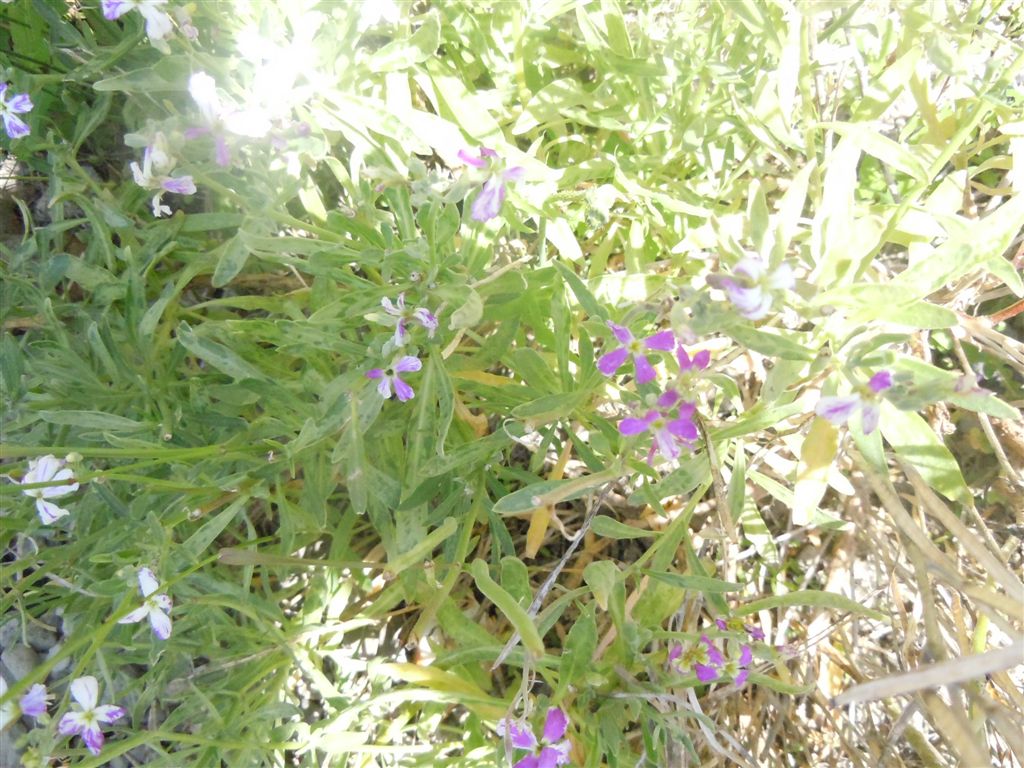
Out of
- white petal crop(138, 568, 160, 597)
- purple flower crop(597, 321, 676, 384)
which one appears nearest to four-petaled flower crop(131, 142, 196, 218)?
white petal crop(138, 568, 160, 597)

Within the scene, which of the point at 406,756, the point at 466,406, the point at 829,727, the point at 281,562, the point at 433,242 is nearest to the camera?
the point at 433,242

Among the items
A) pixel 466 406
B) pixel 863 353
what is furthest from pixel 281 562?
pixel 863 353

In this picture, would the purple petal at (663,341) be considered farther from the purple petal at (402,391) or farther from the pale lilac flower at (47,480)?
the pale lilac flower at (47,480)

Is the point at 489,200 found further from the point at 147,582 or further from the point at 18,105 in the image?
the point at 18,105

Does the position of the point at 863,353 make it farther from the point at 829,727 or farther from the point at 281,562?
the point at 829,727

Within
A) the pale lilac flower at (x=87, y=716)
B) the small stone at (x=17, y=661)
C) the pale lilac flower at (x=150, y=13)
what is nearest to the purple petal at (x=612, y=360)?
the pale lilac flower at (x=150, y=13)

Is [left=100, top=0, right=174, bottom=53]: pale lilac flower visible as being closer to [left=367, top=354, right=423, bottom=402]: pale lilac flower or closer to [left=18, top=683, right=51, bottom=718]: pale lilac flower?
[left=367, top=354, right=423, bottom=402]: pale lilac flower

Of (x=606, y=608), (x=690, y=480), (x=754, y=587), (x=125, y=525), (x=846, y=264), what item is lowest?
(x=754, y=587)
